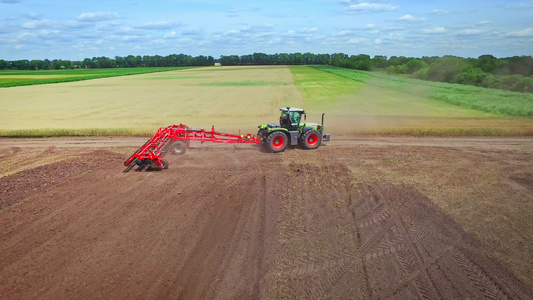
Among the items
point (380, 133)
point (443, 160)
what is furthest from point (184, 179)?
point (380, 133)

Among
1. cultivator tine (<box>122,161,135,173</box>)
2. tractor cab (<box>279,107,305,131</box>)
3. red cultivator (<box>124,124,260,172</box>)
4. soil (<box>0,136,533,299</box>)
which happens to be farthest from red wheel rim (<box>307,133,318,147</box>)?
cultivator tine (<box>122,161,135,173</box>)

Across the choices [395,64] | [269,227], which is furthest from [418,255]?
[395,64]

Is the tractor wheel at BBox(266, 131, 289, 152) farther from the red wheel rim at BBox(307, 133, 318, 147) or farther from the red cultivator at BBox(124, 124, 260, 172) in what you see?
the red wheel rim at BBox(307, 133, 318, 147)

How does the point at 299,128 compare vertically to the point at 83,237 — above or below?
above

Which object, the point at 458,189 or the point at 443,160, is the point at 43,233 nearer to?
the point at 458,189

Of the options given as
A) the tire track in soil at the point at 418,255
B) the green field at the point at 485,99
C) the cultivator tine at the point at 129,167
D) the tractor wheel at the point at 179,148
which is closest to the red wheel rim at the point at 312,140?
the tractor wheel at the point at 179,148

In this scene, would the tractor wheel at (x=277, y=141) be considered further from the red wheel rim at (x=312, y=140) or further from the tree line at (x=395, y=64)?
the tree line at (x=395, y=64)

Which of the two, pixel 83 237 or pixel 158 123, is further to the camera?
pixel 158 123
